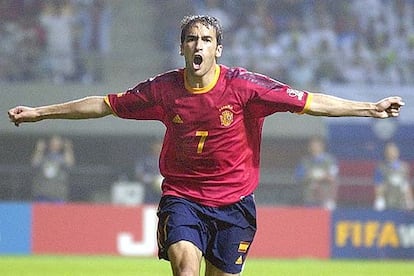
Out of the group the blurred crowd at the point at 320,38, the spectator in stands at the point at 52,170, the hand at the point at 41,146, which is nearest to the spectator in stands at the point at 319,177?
the blurred crowd at the point at 320,38

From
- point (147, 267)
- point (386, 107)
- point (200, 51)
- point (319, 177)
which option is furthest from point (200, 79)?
point (319, 177)

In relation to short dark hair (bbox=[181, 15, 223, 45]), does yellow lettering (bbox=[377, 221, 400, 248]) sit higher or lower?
lower

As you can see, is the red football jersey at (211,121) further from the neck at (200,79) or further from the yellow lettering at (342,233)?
the yellow lettering at (342,233)

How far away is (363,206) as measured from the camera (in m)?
20.8

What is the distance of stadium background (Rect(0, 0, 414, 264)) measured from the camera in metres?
20.8

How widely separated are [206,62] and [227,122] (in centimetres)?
42

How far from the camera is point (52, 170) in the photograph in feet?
66.1

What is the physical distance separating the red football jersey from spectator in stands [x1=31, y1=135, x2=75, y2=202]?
40.6 feet

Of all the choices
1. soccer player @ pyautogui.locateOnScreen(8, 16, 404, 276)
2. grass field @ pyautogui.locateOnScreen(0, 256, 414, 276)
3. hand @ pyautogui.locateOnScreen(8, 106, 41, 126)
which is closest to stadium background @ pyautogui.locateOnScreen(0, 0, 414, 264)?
grass field @ pyautogui.locateOnScreen(0, 256, 414, 276)

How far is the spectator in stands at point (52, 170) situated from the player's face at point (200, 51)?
12.6 m

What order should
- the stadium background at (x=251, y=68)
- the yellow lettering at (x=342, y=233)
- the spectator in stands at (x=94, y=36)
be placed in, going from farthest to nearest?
the spectator in stands at (x=94, y=36) → the stadium background at (x=251, y=68) → the yellow lettering at (x=342, y=233)

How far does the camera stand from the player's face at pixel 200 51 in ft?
24.3

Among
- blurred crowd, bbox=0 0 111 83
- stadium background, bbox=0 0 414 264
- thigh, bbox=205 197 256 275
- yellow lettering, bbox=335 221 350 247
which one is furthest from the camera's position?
blurred crowd, bbox=0 0 111 83

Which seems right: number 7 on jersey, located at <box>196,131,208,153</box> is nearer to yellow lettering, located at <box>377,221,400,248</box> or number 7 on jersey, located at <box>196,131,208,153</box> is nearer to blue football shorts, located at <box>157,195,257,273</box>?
blue football shorts, located at <box>157,195,257,273</box>
